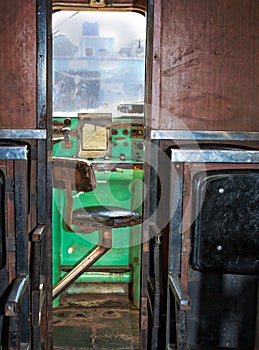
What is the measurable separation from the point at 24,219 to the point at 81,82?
2.74 metres

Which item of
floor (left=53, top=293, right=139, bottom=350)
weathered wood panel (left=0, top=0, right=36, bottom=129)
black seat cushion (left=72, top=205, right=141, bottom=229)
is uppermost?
weathered wood panel (left=0, top=0, right=36, bottom=129)

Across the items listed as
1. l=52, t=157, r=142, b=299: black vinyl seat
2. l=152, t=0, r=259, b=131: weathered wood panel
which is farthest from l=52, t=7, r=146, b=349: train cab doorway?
l=152, t=0, r=259, b=131: weathered wood panel

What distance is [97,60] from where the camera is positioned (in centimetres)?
415

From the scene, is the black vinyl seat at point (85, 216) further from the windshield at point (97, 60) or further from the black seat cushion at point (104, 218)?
the windshield at point (97, 60)

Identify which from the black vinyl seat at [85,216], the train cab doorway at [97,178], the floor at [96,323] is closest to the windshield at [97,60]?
the train cab doorway at [97,178]

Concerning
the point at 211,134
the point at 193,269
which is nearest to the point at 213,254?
the point at 193,269

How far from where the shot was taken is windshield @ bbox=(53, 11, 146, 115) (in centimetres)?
404

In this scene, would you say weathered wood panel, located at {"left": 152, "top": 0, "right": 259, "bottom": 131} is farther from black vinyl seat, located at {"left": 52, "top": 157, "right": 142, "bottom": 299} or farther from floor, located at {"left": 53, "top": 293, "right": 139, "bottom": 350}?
floor, located at {"left": 53, "top": 293, "right": 139, "bottom": 350}

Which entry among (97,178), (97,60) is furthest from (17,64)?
(97,60)

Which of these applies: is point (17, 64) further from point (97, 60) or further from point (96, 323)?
point (97, 60)

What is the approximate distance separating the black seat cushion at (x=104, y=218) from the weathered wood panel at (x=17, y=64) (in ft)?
3.23

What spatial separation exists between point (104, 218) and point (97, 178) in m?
0.66

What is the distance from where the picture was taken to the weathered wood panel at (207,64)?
2.06m

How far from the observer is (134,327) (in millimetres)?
3109
